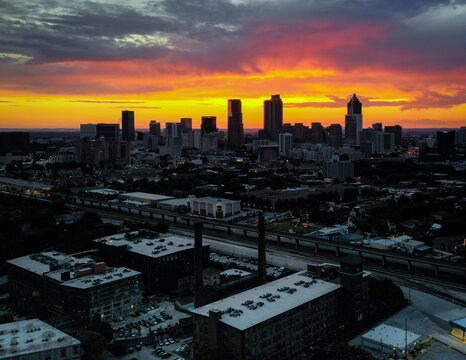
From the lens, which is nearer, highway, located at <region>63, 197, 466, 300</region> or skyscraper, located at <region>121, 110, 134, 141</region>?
Result: highway, located at <region>63, 197, 466, 300</region>

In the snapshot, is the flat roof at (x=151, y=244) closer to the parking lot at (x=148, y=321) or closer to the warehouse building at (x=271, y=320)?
the parking lot at (x=148, y=321)

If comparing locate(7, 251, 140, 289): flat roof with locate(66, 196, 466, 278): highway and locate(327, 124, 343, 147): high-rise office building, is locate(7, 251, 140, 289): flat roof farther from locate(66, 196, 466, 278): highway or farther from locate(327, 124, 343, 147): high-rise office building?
locate(327, 124, 343, 147): high-rise office building

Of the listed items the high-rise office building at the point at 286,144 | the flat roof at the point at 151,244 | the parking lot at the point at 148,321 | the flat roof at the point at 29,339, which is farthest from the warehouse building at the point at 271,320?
the high-rise office building at the point at 286,144

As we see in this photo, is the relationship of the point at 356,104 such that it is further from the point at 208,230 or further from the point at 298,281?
the point at 298,281

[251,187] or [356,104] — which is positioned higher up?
[356,104]

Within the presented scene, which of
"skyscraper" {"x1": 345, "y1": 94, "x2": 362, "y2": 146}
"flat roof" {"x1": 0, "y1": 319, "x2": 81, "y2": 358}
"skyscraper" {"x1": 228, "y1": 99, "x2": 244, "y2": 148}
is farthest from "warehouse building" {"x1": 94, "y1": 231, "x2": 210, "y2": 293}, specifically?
"skyscraper" {"x1": 345, "y1": 94, "x2": 362, "y2": 146}

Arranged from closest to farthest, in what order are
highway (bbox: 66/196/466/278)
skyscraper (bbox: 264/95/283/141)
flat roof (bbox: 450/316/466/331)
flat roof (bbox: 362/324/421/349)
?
1. flat roof (bbox: 362/324/421/349)
2. flat roof (bbox: 450/316/466/331)
3. highway (bbox: 66/196/466/278)
4. skyscraper (bbox: 264/95/283/141)

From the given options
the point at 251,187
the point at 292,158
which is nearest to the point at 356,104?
the point at 292,158
